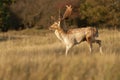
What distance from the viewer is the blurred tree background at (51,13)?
42.5 meters

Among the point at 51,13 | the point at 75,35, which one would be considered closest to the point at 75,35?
the point at 75,35

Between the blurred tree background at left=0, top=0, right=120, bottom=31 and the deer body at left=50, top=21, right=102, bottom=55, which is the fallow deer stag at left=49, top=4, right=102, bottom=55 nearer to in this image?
the deer body at left=50, top=21, right=102, bottom=55

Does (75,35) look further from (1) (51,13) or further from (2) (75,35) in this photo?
(1) (51,13)

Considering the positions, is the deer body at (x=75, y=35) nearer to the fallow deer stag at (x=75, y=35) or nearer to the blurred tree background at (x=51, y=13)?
the fallow deer stag at (x=75, y=35)

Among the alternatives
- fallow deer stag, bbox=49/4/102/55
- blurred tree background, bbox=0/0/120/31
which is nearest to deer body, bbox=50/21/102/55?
fallow deer stag, bbox=49/4/102/55

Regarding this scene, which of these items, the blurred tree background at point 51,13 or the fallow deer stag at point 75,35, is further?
the blurred tree background at point 51,13

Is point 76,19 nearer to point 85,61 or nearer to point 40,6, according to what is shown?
point 40,6

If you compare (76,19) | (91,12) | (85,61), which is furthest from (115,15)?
(85,61)

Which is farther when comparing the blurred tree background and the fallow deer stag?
the blurred tree background

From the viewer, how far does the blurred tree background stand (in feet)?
139

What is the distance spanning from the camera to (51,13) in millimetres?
53969

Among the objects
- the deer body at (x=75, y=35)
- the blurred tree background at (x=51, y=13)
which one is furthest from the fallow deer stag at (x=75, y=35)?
the blurred tree background at (x=51, y=13)

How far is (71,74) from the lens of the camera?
6285mm

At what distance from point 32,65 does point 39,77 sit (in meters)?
0.76
